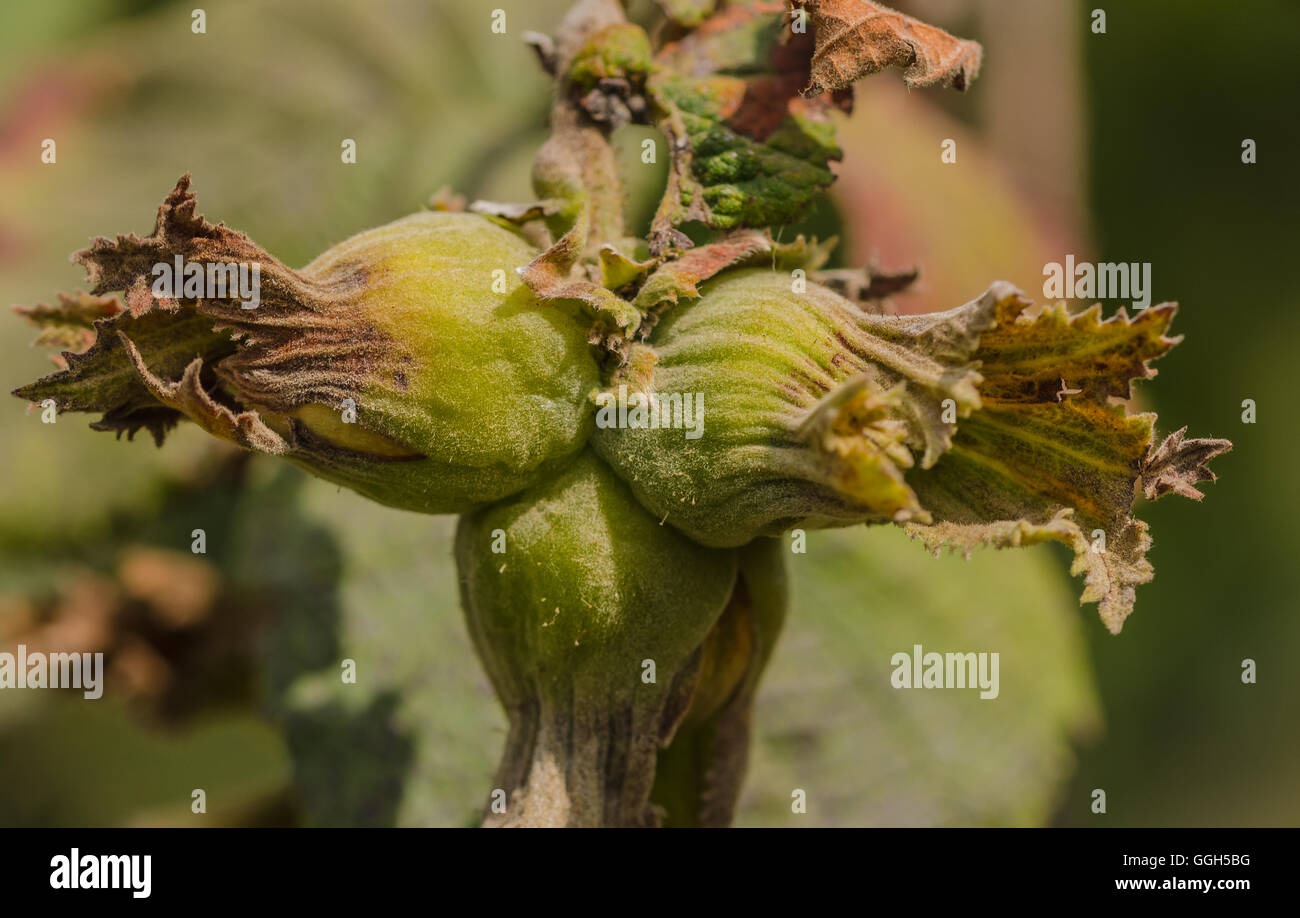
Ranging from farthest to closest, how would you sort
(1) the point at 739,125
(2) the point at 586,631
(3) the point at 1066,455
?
(1) the point at 739,125 < (2) the point at 586,631 < (3) the point at 1066,455

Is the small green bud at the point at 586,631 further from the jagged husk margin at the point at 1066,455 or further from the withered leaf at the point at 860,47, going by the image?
the withered leaf at the point at 860,47

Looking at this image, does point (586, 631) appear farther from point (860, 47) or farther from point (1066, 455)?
point (860, 47)

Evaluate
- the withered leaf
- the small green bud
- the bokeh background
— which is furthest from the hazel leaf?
the bokeh background

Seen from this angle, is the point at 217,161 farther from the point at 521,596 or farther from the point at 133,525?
the point at 521,596

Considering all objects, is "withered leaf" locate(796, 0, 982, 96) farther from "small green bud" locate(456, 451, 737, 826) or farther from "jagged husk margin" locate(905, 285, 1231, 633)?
"small green bud" locate(456, 451, 737, 826)

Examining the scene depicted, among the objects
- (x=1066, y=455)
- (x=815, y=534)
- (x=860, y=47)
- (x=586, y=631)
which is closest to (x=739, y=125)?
(x=860, y=47)
